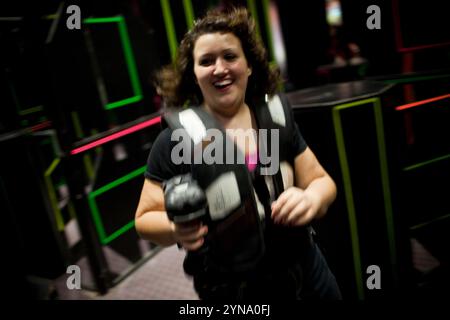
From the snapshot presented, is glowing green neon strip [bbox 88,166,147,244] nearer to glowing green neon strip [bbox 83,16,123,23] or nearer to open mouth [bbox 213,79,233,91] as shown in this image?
glowing green neon strip [bbox 83,16,123,23]

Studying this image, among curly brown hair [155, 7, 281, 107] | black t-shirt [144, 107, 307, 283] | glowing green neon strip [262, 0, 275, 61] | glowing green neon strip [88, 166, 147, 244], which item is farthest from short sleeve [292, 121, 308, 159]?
A: glowing green neon strip [262, 0, 275, 61]

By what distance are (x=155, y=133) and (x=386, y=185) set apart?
1.74 m

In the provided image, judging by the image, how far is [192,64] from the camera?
0.95 m

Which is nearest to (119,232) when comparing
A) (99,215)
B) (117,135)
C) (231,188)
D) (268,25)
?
(99,215)

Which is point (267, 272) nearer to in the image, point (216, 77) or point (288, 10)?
point (216, 77)

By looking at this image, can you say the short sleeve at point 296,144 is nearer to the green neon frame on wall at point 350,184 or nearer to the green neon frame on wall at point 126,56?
the green neon frame on wall at point 350,184

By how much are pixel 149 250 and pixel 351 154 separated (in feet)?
5.82

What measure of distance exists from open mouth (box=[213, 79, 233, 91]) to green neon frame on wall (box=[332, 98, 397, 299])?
2.09 feet

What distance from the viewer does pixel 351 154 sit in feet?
4.61

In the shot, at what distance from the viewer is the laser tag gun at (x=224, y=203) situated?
0.81 m

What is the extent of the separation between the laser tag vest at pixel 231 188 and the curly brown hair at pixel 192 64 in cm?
12

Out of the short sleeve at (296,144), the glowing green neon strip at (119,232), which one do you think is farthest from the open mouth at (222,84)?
the glowing green neon strip at (119,232)

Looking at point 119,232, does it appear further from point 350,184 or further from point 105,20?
point 350,184
